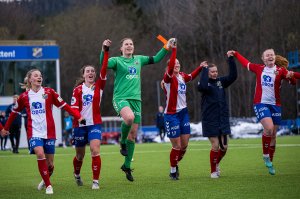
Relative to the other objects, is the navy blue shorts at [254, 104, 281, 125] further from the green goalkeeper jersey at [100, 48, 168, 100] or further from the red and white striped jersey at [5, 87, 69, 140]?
the red and white striped jersey at [5, 87, 69, 140]

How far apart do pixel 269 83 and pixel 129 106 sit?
121 inches

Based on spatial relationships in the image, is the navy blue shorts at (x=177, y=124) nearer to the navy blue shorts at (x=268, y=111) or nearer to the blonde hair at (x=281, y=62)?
the navy blue shorts at (x=268, y=111)

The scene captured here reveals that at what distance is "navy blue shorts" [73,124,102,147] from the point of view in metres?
13.4

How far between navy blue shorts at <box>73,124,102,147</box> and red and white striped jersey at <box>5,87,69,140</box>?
0.72 m

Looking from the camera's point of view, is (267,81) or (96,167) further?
(267,81)

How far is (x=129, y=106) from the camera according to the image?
551 inches

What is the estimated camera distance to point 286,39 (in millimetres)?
53719

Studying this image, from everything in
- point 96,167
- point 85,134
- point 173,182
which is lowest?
point 173,182

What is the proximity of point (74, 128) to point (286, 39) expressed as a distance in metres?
41.8

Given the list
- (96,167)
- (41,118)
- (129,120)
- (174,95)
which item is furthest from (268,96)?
(41,118)

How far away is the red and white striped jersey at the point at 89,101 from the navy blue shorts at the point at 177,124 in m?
1.78

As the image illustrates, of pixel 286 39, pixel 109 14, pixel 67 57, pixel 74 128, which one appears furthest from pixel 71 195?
pixel 109 14

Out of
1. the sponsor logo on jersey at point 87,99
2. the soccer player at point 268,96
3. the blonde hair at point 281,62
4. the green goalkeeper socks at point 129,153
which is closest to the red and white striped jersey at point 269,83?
the soccer player at point 268,96

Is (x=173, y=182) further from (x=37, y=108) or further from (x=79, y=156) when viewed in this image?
(x=37, y=108)
